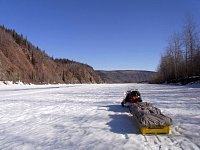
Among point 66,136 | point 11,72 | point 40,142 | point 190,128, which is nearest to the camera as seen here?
point 40,142

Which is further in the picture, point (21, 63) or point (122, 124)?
point (21, 63)

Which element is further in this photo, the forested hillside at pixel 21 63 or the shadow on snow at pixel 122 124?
the forested hillside at pixel 21 63

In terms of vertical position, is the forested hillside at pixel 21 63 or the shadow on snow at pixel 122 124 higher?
the forested hillside at pixel 21 63

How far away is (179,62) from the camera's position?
88062 mm

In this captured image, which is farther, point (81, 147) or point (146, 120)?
point (146, 120)

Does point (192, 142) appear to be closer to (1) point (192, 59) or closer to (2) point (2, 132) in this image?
(2) point (2, 132)

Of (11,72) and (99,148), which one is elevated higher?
(11,72)

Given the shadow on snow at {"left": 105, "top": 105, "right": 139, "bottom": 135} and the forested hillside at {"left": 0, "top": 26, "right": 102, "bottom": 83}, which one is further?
the forested hillside at {"left": 0, "top": 26, "right": 102, "bottom": 83}

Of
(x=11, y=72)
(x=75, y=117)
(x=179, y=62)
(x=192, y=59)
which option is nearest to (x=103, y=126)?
(x=75, y=117)

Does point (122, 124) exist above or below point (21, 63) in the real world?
below

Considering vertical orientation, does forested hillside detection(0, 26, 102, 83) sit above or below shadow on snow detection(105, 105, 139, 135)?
above

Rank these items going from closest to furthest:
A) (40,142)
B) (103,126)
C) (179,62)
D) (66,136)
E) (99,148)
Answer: (99,148) < (40,142) < (66,136) < (103,126) < (179,62)

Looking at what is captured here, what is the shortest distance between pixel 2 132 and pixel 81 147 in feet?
12.4

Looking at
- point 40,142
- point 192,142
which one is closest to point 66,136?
point 40,142
